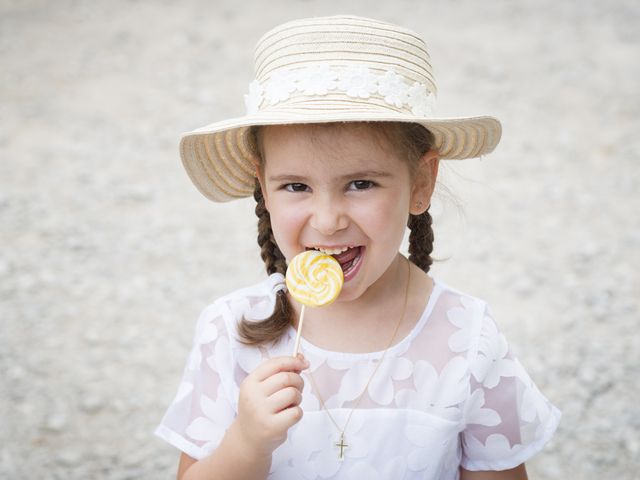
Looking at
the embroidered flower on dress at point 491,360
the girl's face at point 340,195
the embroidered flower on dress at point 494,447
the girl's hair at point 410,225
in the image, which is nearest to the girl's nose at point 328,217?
the girl's face at point 340,195

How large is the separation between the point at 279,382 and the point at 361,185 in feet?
1.58

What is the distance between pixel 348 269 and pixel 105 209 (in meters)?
3.72

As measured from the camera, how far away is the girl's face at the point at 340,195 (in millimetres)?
1607

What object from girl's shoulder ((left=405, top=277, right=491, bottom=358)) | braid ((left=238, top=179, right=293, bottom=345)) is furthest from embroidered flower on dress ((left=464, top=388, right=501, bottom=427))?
braid ((left=238, top=179, right=293, bottom=345))

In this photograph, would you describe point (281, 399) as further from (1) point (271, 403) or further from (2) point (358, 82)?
(2) point (358, 82)

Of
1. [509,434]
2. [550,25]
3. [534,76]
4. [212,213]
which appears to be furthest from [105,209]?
[550,25]

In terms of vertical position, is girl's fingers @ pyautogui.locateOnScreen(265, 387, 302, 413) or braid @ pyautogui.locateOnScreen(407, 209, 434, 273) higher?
braid @ pyautogui.locateOnScreen(407, 209, 434, 273)

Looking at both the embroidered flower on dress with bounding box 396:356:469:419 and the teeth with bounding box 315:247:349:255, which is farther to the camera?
the embroidered flower on dress with bounding box 396:356:469:419

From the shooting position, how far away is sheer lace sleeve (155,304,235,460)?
183 centimetres

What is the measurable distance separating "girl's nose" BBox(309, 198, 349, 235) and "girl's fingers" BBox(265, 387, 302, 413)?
0.36m

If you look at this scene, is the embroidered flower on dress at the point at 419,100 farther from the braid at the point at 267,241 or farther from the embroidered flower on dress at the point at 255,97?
the braid at the point at 267,241

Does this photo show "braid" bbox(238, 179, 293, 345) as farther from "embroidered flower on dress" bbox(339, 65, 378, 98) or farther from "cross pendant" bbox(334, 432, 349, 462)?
"embroidered flower on dress" bbox(339, 65, 378, 98)

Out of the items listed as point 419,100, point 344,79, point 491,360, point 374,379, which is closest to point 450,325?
point 491,360

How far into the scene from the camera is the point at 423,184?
1.82 meters
